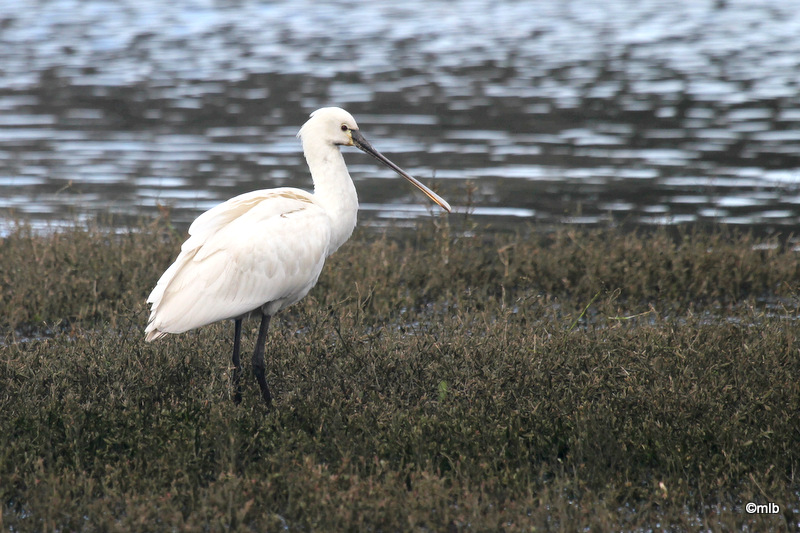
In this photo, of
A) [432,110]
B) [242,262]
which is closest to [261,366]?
[242,262]

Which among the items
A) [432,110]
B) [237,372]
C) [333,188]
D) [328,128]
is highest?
[328,128]

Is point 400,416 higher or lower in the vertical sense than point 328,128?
lower

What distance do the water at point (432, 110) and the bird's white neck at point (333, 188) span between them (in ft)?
9.60

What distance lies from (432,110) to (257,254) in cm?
1283

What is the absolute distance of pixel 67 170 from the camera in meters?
14.2

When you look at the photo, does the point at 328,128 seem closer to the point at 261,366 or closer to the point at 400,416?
the point at 261,366

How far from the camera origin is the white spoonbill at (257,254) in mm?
5863

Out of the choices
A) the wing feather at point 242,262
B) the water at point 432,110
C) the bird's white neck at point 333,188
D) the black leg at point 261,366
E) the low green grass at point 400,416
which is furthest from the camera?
the water at point 432,110

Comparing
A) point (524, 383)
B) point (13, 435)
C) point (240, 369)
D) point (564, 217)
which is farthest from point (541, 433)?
point (564, 217)

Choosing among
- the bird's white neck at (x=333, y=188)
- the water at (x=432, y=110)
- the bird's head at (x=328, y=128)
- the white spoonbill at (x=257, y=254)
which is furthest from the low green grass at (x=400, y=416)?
the water at (x=432, y=110)

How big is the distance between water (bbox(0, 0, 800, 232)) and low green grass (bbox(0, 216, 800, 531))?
212 centimetres

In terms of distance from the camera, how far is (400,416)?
5.49 meters

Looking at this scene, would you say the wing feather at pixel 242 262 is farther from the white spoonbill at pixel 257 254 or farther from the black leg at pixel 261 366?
the black leg at pixel 261 366

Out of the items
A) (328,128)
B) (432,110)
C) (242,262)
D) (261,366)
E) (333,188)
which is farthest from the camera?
(432,110)
